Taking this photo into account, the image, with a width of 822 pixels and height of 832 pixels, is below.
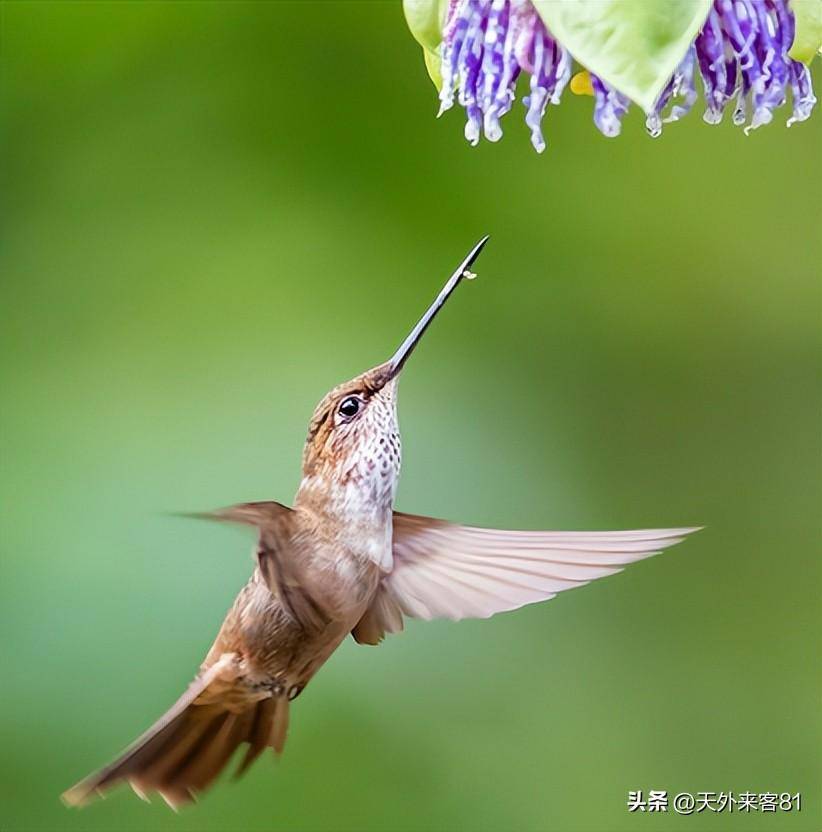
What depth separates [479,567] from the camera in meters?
0.75

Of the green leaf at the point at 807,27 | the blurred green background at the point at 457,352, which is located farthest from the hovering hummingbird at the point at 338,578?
the blurred green background at the point at 457,352

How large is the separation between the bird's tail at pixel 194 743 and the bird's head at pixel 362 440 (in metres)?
0.17

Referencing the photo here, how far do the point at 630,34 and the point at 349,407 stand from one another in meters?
0.26

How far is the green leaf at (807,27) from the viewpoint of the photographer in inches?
27.0

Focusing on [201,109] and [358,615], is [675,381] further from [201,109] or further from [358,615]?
[358,615]

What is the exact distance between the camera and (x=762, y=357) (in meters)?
1.52

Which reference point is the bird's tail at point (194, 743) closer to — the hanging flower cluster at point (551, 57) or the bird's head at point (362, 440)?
the bird's head at point (362, 440)

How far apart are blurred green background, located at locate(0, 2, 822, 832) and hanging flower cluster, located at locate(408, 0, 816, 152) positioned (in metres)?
0.70

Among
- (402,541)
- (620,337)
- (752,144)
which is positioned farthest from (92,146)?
(402,541)

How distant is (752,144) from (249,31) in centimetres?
67

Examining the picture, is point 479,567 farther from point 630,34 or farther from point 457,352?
point 457,352

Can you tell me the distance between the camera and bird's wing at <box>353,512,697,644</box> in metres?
0.68

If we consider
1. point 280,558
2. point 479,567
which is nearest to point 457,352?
point 479,567

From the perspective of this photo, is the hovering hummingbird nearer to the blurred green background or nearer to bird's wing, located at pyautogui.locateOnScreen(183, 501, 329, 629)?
bird's wing, located at pyautogui.locateOnScreen(183, 501, 329, 629)
